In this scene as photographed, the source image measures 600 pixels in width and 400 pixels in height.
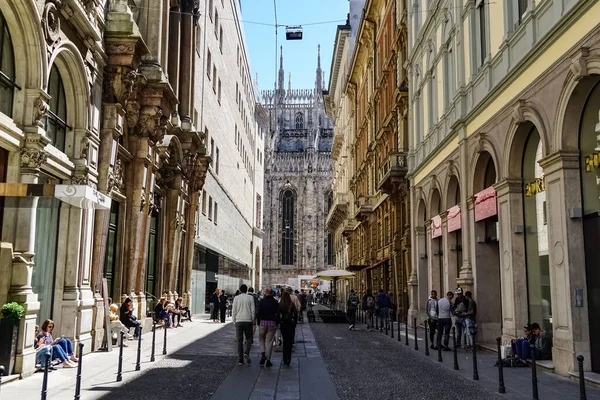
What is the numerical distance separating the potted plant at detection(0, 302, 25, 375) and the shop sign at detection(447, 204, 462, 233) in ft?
45.8

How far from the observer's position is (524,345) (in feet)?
46.3

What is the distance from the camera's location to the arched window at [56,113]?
1408 cm

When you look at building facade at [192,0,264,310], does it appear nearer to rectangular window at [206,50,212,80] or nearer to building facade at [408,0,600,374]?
rectangular window at [206,50,212,80]

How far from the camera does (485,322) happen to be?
17922 mm

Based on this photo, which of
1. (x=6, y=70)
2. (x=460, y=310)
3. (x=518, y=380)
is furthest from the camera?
(x=460, y=310)

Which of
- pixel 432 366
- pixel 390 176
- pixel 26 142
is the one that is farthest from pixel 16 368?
pixel 390 176

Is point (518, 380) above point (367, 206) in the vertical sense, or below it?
below

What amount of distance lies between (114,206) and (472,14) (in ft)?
42.0

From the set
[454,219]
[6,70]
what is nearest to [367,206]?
[454,219]

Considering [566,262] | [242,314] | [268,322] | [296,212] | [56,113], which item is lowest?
[268,322]

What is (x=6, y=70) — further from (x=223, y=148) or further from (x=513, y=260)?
(x=223, y=148)

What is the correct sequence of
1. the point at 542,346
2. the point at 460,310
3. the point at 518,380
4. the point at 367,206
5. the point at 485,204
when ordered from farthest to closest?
the point at 367,206 < the point at 485,204 < the point at 460,310 < the point at 542,346 < the point at 518,380

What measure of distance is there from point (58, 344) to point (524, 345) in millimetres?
10309

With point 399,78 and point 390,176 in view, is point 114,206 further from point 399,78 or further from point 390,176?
point 399,78
